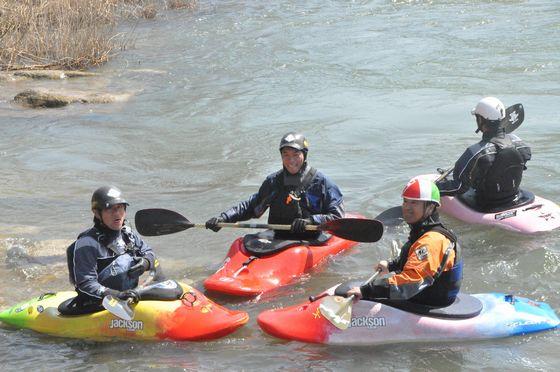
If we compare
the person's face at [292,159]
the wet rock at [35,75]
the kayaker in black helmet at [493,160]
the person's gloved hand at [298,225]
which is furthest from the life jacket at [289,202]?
the wet rock at [35,75]

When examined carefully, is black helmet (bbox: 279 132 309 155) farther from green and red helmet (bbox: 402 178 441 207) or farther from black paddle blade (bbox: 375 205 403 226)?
green and red helmet (bbox: 402 178 441 207)

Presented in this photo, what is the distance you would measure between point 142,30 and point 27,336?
17651 millimetres

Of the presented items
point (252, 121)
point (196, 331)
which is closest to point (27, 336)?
point (196, 331)

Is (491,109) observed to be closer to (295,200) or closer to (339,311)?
(295,200)

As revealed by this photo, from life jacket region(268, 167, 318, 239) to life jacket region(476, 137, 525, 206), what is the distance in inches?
75.4

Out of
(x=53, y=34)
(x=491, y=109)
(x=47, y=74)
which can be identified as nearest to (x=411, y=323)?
(x=491, y=109)

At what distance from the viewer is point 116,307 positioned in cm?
576

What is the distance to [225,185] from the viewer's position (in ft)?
35.8

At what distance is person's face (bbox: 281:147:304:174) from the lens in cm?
730

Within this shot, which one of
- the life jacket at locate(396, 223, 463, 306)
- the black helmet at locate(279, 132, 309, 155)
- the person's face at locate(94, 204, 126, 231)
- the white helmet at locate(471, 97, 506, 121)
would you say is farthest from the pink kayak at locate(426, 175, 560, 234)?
the person's face at locate(94, 204, 126, 231)

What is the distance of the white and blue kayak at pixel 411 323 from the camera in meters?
5.79

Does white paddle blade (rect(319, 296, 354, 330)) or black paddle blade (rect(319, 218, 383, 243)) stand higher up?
black paddle blade (rect(319, 218, 383, 243))

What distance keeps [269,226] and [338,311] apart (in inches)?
64.4

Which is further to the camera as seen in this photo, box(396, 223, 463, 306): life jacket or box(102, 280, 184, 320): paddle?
box(102, 280, 184, 320): paddle
